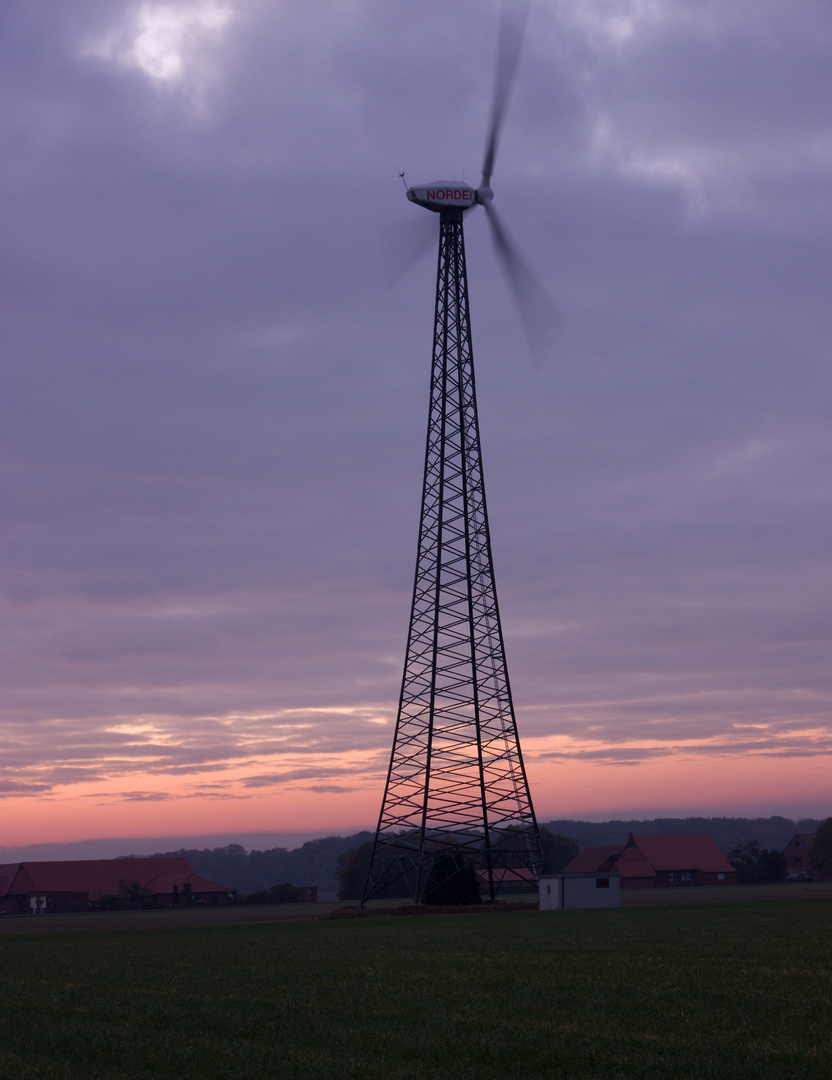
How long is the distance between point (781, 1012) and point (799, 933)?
62.3 ft

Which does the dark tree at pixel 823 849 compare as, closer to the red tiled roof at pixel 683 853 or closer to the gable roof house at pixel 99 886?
the red tiled roof at pixel 683 853

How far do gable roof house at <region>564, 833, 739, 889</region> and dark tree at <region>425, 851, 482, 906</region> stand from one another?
7843cm

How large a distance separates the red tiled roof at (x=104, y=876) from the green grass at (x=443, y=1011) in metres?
111

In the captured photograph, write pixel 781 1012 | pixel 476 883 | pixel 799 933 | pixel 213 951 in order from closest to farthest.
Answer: pixel 781 1012, pixel 799 933, pixel 213 951, pixel 476 883

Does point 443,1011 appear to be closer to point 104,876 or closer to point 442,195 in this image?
point 442,195

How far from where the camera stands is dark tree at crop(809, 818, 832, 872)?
461 feet

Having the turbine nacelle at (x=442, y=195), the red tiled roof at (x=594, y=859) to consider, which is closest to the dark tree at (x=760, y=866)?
the red tiled roof at (x=594, y=859)

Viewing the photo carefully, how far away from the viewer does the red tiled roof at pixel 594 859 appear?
14512 cm

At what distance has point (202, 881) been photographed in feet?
479

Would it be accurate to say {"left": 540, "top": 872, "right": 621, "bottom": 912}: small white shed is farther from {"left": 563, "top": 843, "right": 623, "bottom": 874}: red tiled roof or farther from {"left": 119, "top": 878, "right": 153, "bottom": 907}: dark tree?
{"left": 119, "top": 878, "right": 153, "bottom": 907}: dark tree

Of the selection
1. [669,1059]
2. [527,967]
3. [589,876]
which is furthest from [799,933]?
[589,876]

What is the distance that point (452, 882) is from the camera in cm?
6644

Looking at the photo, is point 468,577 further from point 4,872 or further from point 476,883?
point 4,872

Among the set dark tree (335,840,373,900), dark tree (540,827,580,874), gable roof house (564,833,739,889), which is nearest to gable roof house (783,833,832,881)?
gable roof house (564,833,739,889)
